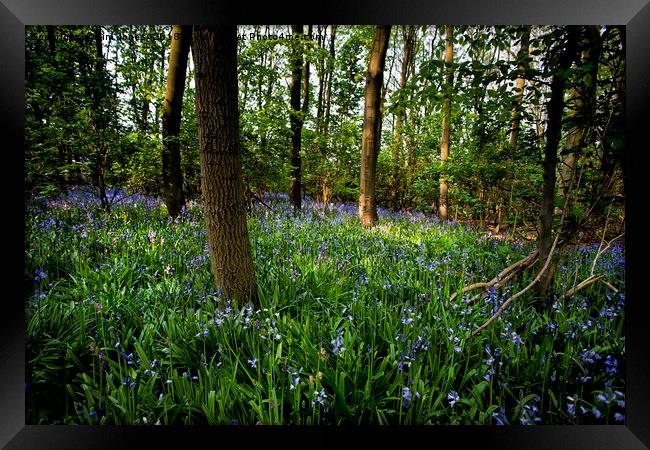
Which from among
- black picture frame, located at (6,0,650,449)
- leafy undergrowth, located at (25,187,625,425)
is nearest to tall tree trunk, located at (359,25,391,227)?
leafy undergrowth, located at (25,187,625,425)

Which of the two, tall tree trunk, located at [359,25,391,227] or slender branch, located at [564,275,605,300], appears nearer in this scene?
slender branch, located at [564,275,605,300]

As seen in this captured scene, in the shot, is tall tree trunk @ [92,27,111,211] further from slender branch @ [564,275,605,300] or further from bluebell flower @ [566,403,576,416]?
slender branch @ [564,275,605,300]

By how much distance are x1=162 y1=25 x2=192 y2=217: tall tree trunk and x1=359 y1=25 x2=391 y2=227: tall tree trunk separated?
3240mm

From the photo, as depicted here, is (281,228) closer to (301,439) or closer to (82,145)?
(82,145)

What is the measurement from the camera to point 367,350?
1.72 metres

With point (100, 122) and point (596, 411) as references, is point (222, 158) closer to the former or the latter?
point (596, 411)

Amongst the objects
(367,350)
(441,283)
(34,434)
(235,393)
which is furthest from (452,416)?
(34,434)

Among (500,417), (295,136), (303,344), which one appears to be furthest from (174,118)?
(500,417)

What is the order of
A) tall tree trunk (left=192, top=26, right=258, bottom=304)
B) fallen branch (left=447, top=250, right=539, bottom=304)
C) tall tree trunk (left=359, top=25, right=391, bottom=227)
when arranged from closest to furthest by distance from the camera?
tall tree trunk (left=192, top=26, right=258, bottom=304), fallen branch (left=447, top=250, right=539, bottom=304), tall tree trunk (left=359, top=25, right=391, bottom=227)

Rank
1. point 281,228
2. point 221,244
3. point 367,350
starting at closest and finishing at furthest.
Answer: point 367,350 < point 221,244 < point 281,228

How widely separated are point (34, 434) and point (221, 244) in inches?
51.1

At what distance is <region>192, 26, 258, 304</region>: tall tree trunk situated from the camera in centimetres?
186
